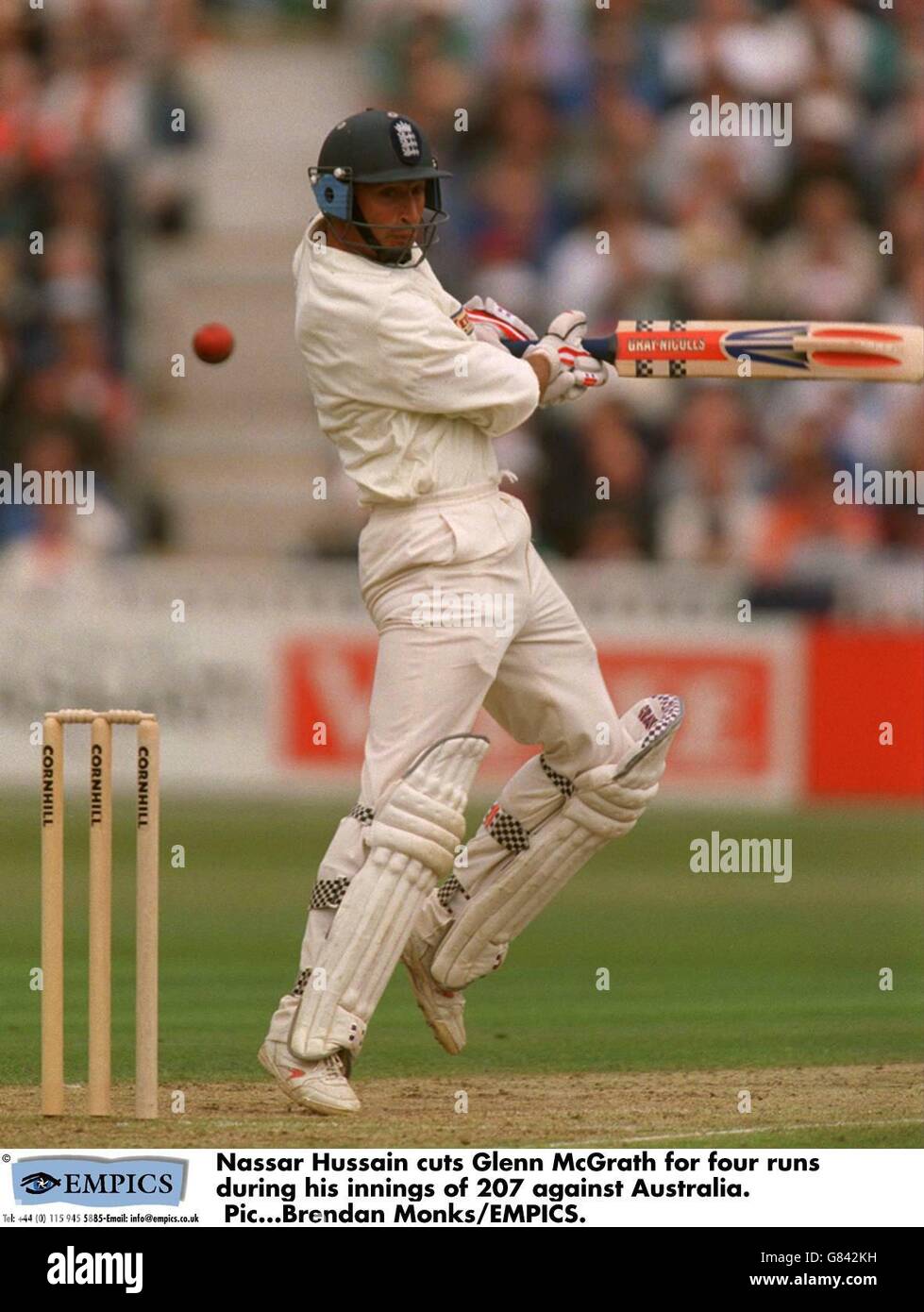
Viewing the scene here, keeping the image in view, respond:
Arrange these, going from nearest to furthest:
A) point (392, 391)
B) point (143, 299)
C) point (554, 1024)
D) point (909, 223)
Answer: point (392, 391), point (554, 1024), point (909, 223), point (143, 299)

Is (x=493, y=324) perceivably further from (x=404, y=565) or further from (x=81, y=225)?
(x=81, y=225)

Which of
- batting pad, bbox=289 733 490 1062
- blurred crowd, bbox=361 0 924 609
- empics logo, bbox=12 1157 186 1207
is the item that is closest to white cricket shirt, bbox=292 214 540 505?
batting pad, bbox=289 733 490 1062

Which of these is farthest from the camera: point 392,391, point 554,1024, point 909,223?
point 909,223

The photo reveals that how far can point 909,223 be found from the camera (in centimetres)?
1259

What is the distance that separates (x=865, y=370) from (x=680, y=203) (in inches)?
301

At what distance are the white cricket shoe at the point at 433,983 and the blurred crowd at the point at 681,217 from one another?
6078 millimetres

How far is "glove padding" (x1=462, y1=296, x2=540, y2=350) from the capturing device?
517 centimetres

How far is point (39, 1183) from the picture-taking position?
4.29m

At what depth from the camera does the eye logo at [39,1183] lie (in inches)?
168

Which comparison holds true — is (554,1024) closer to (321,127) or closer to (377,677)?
(377,677)

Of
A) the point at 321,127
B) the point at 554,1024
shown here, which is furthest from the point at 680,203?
the point at 554,1024

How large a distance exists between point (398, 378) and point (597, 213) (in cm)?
827

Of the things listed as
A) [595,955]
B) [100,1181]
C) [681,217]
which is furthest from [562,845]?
[681,217]

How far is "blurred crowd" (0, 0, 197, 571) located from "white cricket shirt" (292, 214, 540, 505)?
21.4 ft
